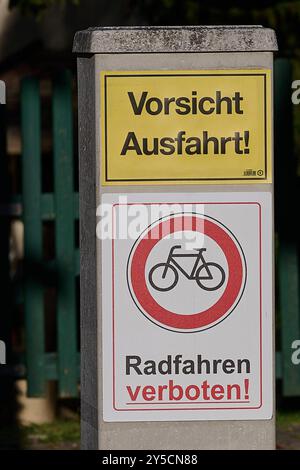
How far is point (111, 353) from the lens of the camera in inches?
150

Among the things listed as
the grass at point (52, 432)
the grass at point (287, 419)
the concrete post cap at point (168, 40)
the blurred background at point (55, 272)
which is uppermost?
the concrete post cap at point (168, 40)

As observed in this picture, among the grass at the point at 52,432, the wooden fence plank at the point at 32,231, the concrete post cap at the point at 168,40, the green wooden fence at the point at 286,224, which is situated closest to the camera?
the concrete post cap at the point at 168,40

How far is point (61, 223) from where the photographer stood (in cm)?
675

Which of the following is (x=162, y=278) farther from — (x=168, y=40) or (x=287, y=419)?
(x=287, y=419)

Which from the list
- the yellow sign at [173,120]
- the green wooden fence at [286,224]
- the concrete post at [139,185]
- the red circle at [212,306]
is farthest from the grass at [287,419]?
the yellow sign at [173,120]

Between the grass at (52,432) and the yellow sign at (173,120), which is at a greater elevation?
the yellow sign at (173,120)

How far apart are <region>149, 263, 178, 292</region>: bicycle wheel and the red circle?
0.03 metres

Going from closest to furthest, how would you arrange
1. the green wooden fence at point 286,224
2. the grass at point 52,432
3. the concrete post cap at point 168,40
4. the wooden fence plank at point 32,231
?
the concrete post cap at point 168,40 → the grass at point 52,432 → the wooden fence plank at point 32,231 → the green wooden fence at point 286,224

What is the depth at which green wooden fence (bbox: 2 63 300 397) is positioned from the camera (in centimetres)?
672

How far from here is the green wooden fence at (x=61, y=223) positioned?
6.72 m

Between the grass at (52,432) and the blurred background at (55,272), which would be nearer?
the grass at (52,432)

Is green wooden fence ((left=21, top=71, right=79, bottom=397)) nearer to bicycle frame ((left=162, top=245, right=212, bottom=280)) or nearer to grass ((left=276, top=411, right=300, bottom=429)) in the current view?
grass ((left=276, top=411, right=300, bottom=429))

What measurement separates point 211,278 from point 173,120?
0.53m

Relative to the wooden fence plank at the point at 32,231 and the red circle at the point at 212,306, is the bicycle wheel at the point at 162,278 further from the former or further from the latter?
the wooden fence plank at the point at 32,231
